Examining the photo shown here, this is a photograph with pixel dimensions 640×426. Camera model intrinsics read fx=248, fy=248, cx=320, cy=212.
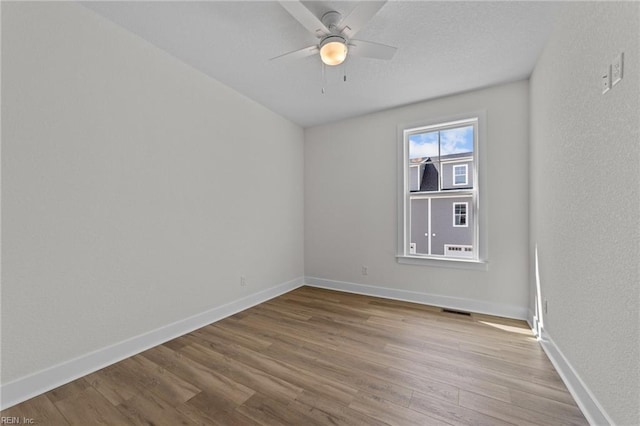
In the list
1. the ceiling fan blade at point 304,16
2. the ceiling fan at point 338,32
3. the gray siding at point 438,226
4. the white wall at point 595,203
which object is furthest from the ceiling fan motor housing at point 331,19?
the gray siding at point 438,226

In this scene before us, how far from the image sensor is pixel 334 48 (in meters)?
1.81

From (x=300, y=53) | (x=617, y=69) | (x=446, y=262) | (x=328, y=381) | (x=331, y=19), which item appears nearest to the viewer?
(x=617, y=69)

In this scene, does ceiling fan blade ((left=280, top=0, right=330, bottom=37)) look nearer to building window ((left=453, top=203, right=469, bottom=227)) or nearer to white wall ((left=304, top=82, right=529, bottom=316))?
white wall ((left=304, top=82, right=529, bottom=316))

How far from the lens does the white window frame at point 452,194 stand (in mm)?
2949

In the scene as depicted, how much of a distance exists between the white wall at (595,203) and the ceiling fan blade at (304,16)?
1545mm

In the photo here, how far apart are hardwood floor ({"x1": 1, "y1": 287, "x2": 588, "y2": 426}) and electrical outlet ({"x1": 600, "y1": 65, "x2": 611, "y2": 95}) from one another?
1.79 metres

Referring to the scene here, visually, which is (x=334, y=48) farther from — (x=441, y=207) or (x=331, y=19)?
(x=441, y=207)

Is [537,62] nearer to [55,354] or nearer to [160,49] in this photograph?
[160,49]

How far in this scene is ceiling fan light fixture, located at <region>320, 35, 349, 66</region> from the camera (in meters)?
1.80

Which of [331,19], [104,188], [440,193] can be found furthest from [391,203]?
[104,188]

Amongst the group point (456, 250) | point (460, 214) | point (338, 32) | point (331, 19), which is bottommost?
point (456, 250)

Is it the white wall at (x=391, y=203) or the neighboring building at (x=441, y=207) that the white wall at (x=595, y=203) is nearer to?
the white wall at (x=391, y=203)

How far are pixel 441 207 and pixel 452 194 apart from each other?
23cm

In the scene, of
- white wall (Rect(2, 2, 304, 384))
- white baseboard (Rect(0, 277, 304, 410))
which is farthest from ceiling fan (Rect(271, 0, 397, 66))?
white baseboard (Rect(0, 277, 304, 410))
